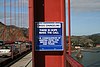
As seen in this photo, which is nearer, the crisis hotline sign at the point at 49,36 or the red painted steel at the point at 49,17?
the crisis hotline sign at the point at 49,36

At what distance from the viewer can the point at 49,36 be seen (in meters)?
8.92

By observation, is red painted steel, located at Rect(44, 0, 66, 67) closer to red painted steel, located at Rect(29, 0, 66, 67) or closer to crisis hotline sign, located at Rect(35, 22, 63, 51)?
red painted steel, located at Rect(29, 0, 66, 67)

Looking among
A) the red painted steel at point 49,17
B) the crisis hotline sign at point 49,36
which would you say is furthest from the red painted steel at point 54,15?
the crisis hotline sign at point 49,36

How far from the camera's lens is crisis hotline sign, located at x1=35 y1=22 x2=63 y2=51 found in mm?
8984

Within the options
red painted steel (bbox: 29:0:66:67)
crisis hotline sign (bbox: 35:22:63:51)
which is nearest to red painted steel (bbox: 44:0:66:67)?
red painted steel (bbox: 29:0:66:67)

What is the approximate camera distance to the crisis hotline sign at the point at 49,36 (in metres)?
8.98

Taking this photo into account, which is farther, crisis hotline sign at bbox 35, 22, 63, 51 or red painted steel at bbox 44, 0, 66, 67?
red painted steel at bbox 44, 0, 66, 67

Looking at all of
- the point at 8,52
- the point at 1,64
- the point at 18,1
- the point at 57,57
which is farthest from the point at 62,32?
the point at 18,1

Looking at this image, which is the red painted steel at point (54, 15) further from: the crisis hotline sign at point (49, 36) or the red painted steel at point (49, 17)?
the crisis hotline sign at point (49, 36)

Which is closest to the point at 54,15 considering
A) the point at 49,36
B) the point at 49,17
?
the point at 49,17

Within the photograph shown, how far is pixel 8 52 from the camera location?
26.2 metres

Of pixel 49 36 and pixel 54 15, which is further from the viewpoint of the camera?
pixel 54 15

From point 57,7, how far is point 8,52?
17.6 m

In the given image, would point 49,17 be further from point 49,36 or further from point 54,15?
point 49,36
